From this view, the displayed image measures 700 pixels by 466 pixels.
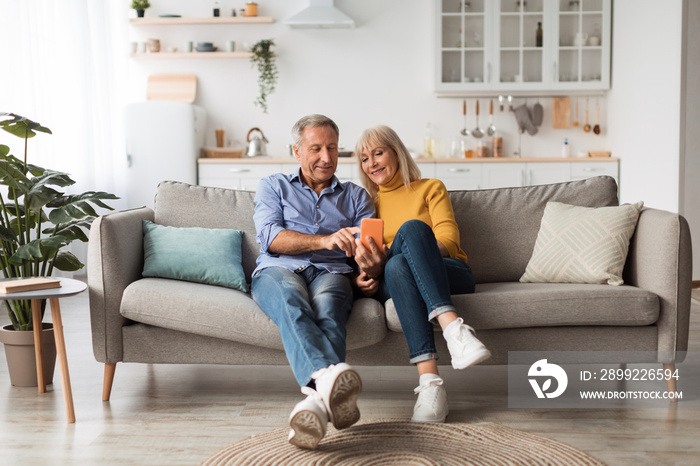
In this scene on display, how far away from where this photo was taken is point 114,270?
2.36m

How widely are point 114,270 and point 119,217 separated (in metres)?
0.21

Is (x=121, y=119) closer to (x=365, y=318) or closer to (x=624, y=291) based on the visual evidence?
(x=365, y=318)

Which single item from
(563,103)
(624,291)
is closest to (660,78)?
(563,103)

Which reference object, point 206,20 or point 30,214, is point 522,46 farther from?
point 30,214

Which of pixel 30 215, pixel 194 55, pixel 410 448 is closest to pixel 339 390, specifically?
pixel 410 448

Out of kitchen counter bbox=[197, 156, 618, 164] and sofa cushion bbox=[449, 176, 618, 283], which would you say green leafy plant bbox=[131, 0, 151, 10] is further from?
sofa cushion bbox=[449, 176, 618, 283]

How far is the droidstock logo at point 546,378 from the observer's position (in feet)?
7.77

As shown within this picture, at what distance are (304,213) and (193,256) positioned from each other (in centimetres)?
44

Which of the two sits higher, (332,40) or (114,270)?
(332,40)

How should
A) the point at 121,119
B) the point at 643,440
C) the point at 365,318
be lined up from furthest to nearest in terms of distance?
1. the point at 121,119
2. the point at 365,318
3. the point at 643,440

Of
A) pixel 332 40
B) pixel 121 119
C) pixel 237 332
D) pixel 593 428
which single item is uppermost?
pixel 332 40

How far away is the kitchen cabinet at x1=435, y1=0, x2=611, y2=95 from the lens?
561 centimetres

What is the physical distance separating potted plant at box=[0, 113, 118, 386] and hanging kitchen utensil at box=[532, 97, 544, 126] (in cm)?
421

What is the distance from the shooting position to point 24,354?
2.54 metres
